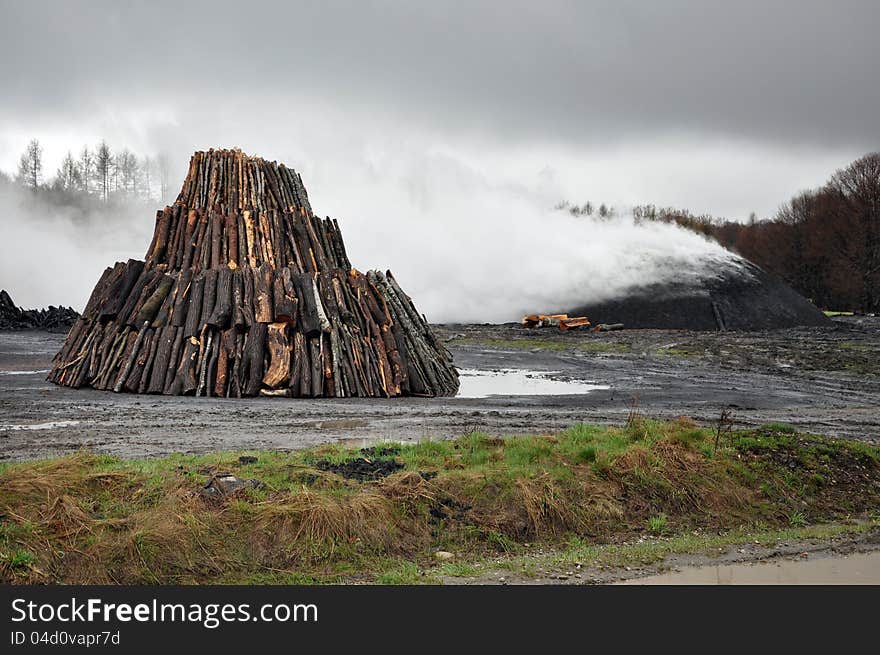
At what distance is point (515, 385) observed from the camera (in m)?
21.0

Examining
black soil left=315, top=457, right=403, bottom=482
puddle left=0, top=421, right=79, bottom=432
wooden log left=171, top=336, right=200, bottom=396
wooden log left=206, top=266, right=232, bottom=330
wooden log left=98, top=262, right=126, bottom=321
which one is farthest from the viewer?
wooden log left=98, top=262, right=126, bottom=321

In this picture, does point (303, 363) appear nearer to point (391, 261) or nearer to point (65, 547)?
point (65, 547)

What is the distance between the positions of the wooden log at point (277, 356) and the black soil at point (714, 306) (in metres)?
31.5

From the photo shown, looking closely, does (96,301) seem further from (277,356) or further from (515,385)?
(515,385)

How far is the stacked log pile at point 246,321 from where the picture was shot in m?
17.9

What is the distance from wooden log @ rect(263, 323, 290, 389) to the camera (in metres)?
17.7

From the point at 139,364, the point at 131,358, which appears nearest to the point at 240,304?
the point at 139,364

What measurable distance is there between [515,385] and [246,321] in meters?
7.38

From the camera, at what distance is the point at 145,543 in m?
6.84

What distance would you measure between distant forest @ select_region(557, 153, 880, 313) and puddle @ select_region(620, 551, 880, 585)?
49.1 meters

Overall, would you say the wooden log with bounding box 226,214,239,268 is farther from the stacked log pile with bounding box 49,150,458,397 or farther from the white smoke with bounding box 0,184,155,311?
the white smoke with bounding box 0,184,155,311

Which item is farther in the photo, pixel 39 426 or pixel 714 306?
pixel 714 306

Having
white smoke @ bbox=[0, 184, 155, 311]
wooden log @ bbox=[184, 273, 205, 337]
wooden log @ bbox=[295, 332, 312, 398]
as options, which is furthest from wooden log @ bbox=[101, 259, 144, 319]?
white smoke @ bbox=[0, 184, 155, 311]
